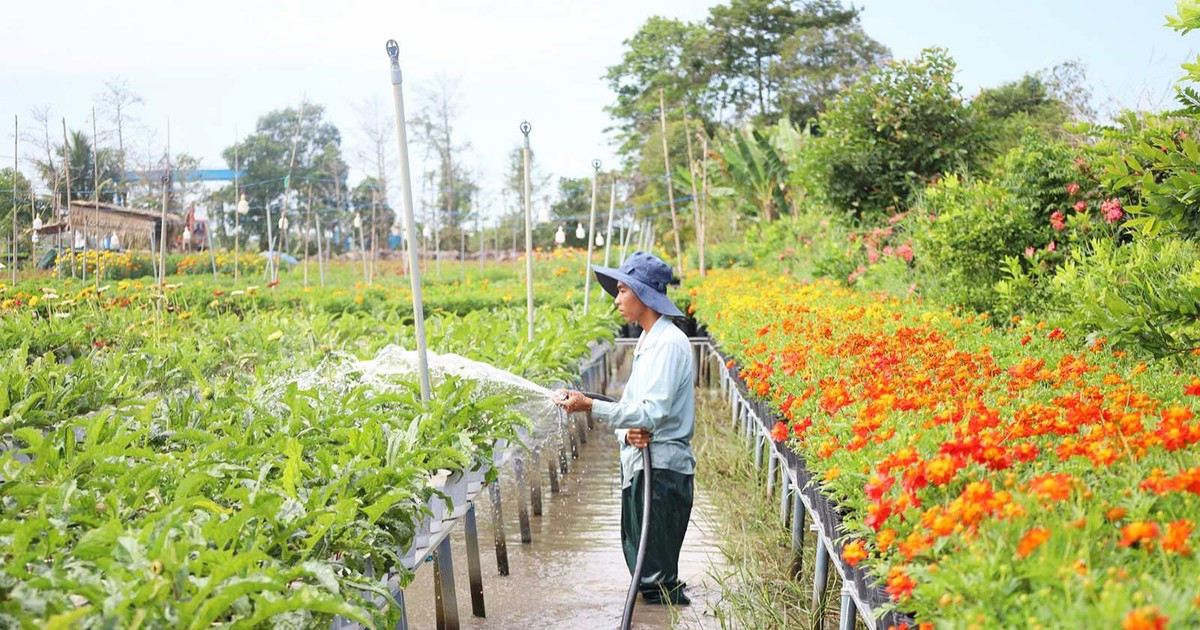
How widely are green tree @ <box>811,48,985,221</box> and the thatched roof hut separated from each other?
26.7ft

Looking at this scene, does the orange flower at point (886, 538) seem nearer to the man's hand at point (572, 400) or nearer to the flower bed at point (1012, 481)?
the flower bed at point (1012, 481)

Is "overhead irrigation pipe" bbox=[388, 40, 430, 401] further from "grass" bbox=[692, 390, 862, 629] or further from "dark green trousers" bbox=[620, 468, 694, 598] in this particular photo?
"grass" bbox=[692, 390, 862, 629]

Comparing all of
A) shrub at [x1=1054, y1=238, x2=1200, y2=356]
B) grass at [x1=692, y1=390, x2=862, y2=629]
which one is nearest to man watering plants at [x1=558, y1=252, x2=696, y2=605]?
grass at [x1=692, y1=390, x2=862, y2=629]

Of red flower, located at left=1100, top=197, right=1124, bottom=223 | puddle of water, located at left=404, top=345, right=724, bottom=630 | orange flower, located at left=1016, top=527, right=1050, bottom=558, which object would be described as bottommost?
puddle of water, located at left=404, top=345, right=724, bottom=630

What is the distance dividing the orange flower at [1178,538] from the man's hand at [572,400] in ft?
7.84

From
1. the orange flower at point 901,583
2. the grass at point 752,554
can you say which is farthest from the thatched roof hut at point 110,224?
the orange flower at point 901,583

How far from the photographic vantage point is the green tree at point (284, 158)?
3128 cm

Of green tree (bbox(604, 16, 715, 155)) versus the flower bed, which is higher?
green tree (bbox(604, 16, 715, 155))

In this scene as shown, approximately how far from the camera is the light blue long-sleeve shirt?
4406 mm

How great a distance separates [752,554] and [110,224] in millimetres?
11870

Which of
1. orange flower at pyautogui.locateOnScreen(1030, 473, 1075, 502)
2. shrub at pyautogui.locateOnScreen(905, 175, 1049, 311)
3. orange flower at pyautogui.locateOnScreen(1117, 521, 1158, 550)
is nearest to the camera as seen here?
orange flower at pyautogui.locateOnScreen(1117, 521, 1158, 550)

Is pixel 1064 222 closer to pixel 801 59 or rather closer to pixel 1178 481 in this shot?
pixel 1178 481

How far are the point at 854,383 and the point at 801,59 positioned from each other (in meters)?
34.0

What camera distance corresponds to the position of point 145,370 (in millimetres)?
6363
